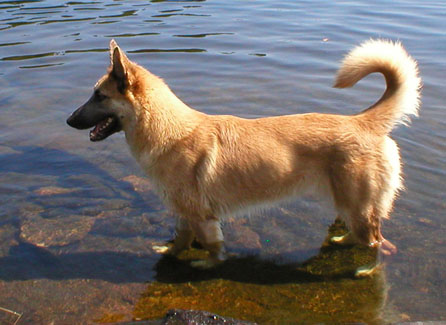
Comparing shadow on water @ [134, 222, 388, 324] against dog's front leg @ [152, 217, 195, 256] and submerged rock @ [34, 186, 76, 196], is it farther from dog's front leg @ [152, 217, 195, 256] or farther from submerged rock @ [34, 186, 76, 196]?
submerged rock @ [34, 186, 76, 196]

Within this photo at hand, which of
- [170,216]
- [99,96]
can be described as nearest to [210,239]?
[170,216]

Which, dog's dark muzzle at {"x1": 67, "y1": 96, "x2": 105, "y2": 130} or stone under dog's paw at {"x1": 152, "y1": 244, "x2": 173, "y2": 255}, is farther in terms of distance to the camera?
stone under dog's paw at {"x1": 152, "y1": 244, "x2": 173, "y2": 255}

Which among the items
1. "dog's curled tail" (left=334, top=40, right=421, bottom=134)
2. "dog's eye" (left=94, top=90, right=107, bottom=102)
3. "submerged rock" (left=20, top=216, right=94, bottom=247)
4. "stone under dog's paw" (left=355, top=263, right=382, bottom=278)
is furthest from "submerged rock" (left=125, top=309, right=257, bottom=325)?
"dog's curled tail" (left=334, top=40, right=421, bottom=134)

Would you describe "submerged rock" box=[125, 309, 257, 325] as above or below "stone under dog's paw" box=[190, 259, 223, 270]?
above

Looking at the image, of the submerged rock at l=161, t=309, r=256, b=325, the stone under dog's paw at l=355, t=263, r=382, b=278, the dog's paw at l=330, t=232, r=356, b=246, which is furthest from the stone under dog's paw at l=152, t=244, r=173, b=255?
the stone under dog's paw at l=355, t=263, r=382, b=278

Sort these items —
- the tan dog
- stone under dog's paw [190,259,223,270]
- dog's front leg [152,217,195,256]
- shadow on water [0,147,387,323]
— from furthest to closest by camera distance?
dog's front leg [152,217,195,256] < stone under dog's paw [190,259,223,270] < the tan dog < shadow on water [0,147,387,323]

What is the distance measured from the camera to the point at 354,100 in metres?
9.12

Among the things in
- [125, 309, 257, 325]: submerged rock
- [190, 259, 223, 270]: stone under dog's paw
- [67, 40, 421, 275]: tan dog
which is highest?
[67, 40, 421, 275]: tan dog

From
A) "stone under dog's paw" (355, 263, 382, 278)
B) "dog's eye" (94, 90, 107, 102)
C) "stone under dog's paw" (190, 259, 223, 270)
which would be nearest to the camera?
"dog's eye" (94, 90, 107, 102)

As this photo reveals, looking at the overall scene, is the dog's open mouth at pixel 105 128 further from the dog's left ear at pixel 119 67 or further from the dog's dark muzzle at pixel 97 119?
the dog's left ear at pixel 119 67

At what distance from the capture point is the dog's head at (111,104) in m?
4.48

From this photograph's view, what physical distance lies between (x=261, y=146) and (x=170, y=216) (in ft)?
5.73

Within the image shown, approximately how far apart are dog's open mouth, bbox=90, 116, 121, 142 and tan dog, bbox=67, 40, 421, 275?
10 millimetres

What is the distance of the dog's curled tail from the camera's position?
457cm
